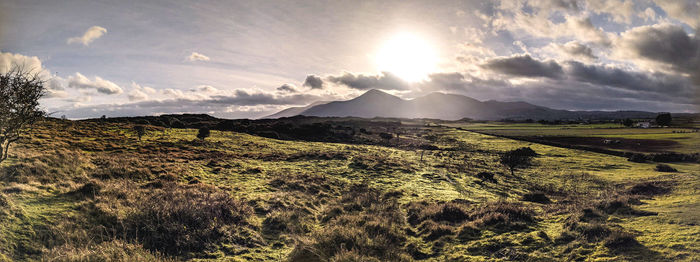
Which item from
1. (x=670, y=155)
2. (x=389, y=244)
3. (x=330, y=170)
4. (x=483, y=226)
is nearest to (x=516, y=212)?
(x=483, y=226)

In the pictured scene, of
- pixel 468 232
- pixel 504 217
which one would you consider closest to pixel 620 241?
pixel 504 217

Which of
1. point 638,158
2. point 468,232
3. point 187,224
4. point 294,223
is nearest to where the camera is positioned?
point 187,224

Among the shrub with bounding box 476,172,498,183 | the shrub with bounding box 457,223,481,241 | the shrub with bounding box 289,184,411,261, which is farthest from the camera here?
the shrub with bounding box 476,172,498,183

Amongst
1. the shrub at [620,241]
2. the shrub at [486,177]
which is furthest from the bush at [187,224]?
the shrub at [486,177]

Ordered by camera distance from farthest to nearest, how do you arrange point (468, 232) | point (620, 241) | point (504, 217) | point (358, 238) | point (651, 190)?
1. point (651, 190)
2. point (504, 217)
3. point (468, 232)
4. point (358, 238)
5. point (620, 241)

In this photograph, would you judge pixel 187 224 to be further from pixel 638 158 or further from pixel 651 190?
pixel 638 158

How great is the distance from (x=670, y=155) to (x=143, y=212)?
65380 millimetres

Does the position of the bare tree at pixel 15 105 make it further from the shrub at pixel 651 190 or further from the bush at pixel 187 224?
the shrub at pixel 651 190

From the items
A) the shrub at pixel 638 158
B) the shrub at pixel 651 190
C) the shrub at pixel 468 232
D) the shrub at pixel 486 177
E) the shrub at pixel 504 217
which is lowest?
the shrub at pixel 486 177

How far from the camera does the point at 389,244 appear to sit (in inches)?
428

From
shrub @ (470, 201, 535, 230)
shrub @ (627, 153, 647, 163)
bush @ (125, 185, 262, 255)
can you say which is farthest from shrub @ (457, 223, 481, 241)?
shrub @ (627, 153, 647, 163)

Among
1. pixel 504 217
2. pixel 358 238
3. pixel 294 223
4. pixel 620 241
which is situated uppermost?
pixel 620 241

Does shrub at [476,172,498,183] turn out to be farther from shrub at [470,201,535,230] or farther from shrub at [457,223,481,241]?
shrub at [457,223,481,241]

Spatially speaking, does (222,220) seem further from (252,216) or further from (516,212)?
(516,212)
